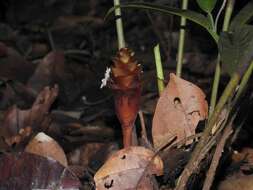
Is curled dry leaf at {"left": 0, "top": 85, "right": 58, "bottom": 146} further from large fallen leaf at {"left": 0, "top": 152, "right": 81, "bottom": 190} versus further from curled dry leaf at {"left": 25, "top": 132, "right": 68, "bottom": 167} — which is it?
large fallen leaf at {"left": 0, "top": 152, "right": 81, "bottom": 190}

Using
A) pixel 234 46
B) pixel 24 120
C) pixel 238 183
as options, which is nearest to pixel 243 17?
pixel 234 46

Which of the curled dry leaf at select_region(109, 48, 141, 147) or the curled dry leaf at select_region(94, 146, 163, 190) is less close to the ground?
the curled dry leaf at select_region(109, 48, 141, 147)

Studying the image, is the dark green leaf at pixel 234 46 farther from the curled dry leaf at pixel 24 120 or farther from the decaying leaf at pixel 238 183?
the curled dry leaf at pixel 24 120

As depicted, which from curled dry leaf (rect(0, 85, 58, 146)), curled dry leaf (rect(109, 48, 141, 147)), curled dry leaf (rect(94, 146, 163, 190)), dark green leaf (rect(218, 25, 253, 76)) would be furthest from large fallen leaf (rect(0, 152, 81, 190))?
curled dry leaf (rect(0, 85, 58, 146))

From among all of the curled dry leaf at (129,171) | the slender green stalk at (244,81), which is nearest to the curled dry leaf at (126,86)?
the curled dry leaf at (129,171)

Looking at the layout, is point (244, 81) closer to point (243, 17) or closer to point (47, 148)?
point (243, 17)
